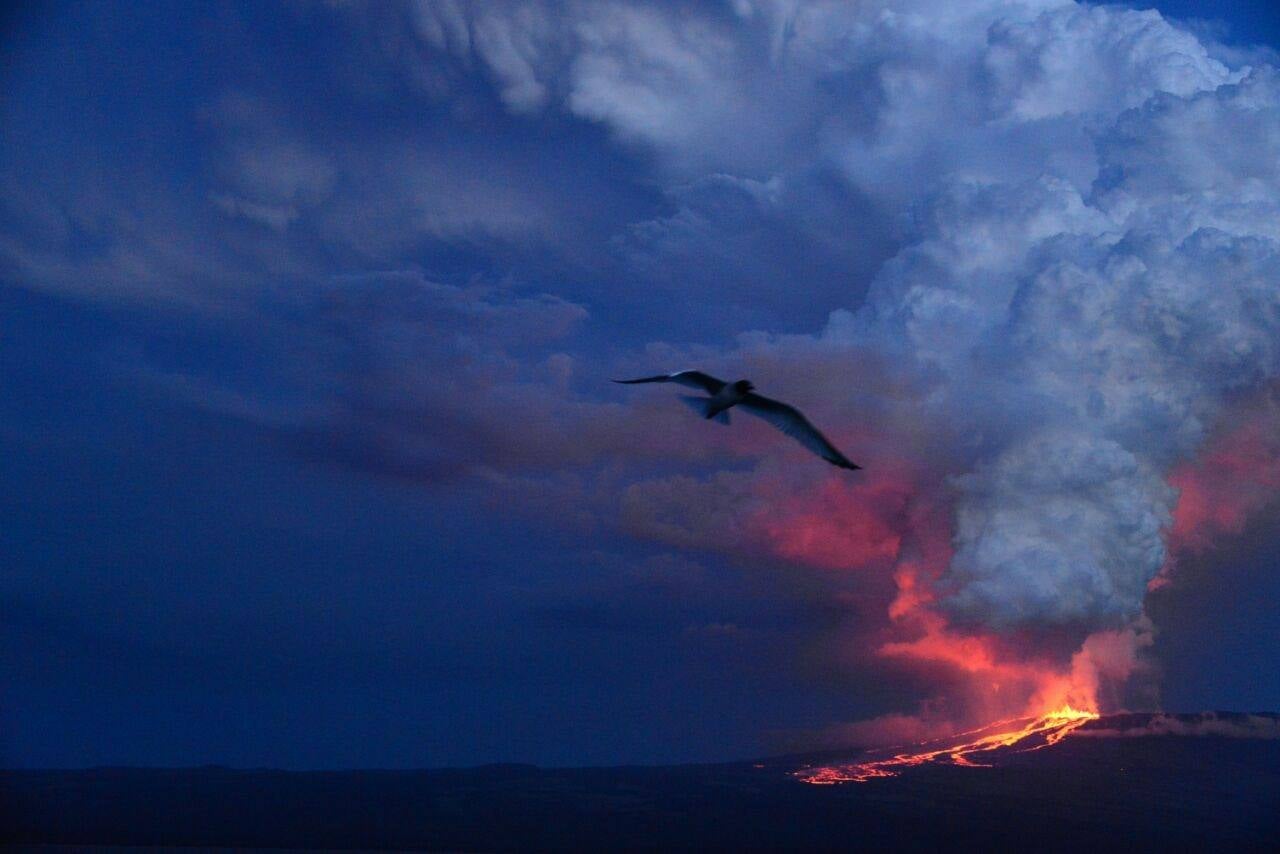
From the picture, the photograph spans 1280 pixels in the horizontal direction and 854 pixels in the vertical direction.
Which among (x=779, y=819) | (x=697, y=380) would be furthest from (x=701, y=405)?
(x=779, y=819)

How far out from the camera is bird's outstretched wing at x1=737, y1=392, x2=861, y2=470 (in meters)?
22.1

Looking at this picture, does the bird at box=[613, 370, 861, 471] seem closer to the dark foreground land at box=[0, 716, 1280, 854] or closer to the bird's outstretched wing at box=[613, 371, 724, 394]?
the bird's outstretched wing at box=[613, 371, 724, 394]

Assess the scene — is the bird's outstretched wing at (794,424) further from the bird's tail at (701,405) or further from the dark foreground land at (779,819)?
the dark foreground land at (779,819)

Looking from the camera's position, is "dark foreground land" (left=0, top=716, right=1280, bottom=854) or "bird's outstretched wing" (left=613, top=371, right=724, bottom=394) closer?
"bird's outstretched wing" (left=613, top=371, right=724, bottom=394)

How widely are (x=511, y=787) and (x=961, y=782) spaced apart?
282ft

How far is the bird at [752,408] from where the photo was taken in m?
21.3

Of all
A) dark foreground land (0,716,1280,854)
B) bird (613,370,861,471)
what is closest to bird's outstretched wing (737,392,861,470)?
bird (613,370,861,471)

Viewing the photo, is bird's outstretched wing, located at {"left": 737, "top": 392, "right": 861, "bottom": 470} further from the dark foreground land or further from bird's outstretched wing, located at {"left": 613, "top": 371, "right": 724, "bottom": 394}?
the dark foreground land

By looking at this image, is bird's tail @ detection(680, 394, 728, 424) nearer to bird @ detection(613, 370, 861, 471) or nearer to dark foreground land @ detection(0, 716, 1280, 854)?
bird @ detection(613, 370, 861, 471)

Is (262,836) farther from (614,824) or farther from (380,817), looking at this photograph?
(614,824)

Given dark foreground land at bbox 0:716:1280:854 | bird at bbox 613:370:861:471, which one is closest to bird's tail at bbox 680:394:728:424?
bird at bbox 613:370:861:471

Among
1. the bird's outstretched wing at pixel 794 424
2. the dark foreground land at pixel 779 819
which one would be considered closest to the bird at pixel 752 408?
the bird's outstretched wing at pixel 794 424

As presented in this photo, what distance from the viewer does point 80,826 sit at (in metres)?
191

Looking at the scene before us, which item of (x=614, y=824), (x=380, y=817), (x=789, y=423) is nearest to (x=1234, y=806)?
(x=614, y=824)
